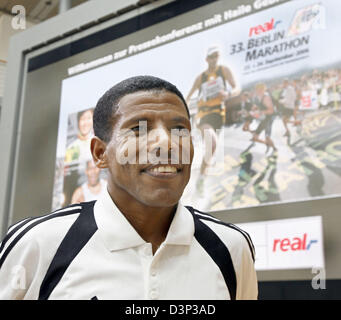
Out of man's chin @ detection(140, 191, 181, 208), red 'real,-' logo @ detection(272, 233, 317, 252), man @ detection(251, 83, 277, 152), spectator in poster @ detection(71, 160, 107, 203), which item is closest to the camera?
man's chin @ detection(140, 191, 181, 208)

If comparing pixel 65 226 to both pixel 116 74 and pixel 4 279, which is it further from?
pixel 116 74

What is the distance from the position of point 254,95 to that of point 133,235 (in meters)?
0.77

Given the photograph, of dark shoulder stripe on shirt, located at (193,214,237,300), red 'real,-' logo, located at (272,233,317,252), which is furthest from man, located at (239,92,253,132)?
dark shoulder stripe on shirt, located at (193,214,237,300)

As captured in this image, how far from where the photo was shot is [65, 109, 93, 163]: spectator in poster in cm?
117

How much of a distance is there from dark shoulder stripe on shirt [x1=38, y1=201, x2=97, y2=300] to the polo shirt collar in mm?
11

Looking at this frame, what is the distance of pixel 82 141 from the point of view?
4.04ft

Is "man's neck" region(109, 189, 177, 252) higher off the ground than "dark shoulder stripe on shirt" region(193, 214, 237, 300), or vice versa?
"man's neck" region(109, 189, 177, 252)

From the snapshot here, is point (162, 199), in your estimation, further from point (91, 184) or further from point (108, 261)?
point (91, 184)

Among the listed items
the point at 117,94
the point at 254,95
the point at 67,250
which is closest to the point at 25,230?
the point at 67,250

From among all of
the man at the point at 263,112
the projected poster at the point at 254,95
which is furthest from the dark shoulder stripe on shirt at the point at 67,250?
the man at the point at 263,112

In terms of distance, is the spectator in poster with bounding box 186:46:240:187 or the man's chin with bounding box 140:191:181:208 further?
the spectator in poster with bounding box 186:46:240:187

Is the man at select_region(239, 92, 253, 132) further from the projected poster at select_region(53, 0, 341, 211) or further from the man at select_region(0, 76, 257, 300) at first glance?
the man at select_region(0, 76, 257, 300)
